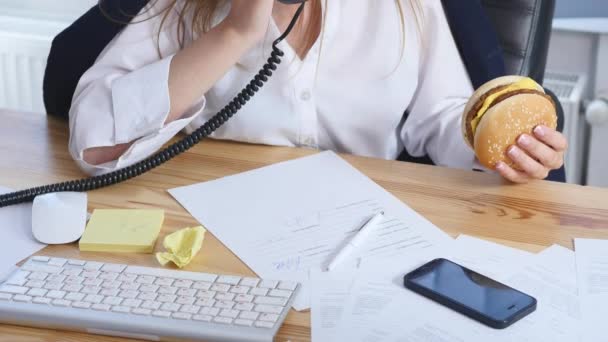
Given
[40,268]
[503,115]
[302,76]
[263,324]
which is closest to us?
[263,324]

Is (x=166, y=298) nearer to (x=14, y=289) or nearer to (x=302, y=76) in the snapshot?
(x=14, y=289)

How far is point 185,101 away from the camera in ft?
4.42

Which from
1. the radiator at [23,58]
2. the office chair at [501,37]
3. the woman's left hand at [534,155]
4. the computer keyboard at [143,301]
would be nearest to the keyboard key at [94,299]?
the computer keyboard at [143,301]

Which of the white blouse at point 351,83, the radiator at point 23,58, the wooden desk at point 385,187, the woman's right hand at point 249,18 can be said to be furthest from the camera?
the radiator at point 23,58

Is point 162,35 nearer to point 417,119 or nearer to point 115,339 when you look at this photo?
point 417,119

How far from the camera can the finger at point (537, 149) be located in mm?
1248

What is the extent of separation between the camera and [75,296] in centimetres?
92

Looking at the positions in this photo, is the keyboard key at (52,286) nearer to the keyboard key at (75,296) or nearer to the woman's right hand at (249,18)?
the keyboard key at (75,296)

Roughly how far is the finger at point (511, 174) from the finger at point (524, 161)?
0.04ft

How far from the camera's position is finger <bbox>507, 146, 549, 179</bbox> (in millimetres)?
1236

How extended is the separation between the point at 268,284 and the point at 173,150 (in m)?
0.43

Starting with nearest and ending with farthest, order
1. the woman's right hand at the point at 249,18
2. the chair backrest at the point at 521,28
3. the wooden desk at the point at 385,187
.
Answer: the wooden desk at the point at 385,187 < the woman's right hand at the point at 249,18 < the chair backrest at the point at 521,28

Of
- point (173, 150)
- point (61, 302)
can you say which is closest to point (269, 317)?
point (61, 302)

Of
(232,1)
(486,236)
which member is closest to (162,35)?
(232,1)
